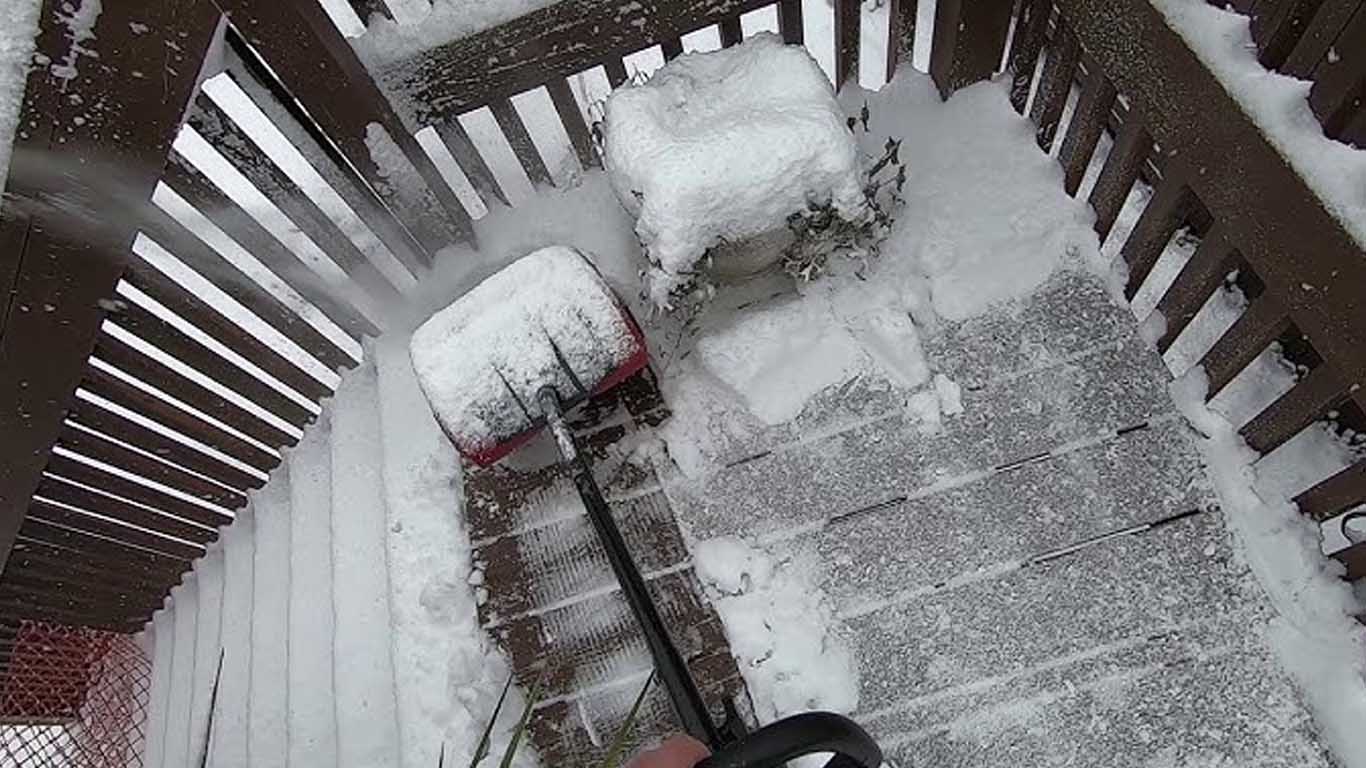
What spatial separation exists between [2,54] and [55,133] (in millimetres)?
134

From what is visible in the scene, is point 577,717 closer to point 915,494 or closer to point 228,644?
point 915,494

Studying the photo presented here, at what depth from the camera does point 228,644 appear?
290cm

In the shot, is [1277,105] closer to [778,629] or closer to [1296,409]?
[1296,409]

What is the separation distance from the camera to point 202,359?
8.04ft

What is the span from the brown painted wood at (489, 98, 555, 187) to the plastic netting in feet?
5.16

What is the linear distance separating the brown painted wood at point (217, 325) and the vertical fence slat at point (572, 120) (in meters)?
0.83

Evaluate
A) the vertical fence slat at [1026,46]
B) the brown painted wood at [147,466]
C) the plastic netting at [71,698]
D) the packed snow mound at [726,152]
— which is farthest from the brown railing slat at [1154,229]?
the plastic netting at [71,698]

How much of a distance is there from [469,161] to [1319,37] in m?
1.71

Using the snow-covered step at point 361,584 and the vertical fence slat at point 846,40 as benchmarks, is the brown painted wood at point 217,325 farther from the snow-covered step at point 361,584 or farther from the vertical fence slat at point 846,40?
the vertical fence slat at point 846,40

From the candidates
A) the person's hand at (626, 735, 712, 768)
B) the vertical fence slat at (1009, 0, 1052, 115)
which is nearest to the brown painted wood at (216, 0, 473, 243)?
the vertical fence slat at (1009, 0, 1052, 115)

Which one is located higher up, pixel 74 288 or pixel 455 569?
pixel 74 288

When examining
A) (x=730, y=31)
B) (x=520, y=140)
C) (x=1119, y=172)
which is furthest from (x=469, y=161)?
(x=1119, y=172)

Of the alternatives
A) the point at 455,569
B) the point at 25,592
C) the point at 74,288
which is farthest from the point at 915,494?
the point at 25,592

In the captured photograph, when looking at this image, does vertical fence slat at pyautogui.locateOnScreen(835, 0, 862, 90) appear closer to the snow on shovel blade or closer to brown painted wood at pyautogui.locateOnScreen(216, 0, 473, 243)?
the snow on shovel blade
